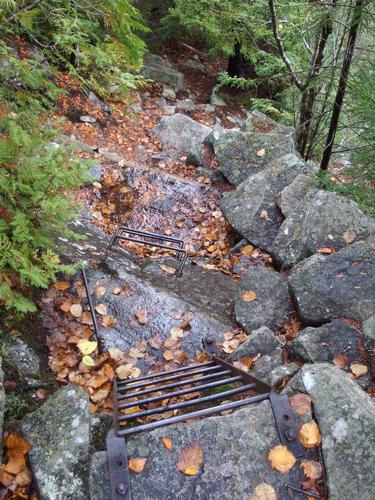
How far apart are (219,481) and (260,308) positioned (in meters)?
2.48

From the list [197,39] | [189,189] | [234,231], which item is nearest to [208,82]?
[197,39]

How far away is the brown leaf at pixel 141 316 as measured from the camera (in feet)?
14.1

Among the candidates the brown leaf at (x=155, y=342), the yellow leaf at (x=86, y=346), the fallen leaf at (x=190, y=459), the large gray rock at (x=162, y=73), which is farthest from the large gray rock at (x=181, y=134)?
the fallen leaf at (x=190, y=459)

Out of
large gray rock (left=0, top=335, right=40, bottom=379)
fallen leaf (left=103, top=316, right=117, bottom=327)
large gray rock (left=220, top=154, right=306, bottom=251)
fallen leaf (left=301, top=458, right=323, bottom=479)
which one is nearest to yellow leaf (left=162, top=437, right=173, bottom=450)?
fallen leaf (left=301, top=458, right=323, bottom=479)

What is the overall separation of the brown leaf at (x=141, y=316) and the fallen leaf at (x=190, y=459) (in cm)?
197

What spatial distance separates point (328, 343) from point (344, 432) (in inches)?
52.5

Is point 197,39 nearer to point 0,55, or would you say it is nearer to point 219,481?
point 0,55

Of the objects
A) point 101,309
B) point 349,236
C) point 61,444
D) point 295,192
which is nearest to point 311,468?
point 61,444

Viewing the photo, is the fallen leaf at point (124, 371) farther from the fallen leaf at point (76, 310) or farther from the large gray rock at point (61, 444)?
the large gray rock at point (61, 444)

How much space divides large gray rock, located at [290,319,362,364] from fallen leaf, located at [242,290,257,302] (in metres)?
0.98

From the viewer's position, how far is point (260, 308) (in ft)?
15.1

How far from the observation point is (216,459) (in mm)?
2383

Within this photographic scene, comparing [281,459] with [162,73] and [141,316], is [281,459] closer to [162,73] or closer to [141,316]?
[141,316]

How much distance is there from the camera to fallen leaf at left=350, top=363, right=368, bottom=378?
3.33 meters
